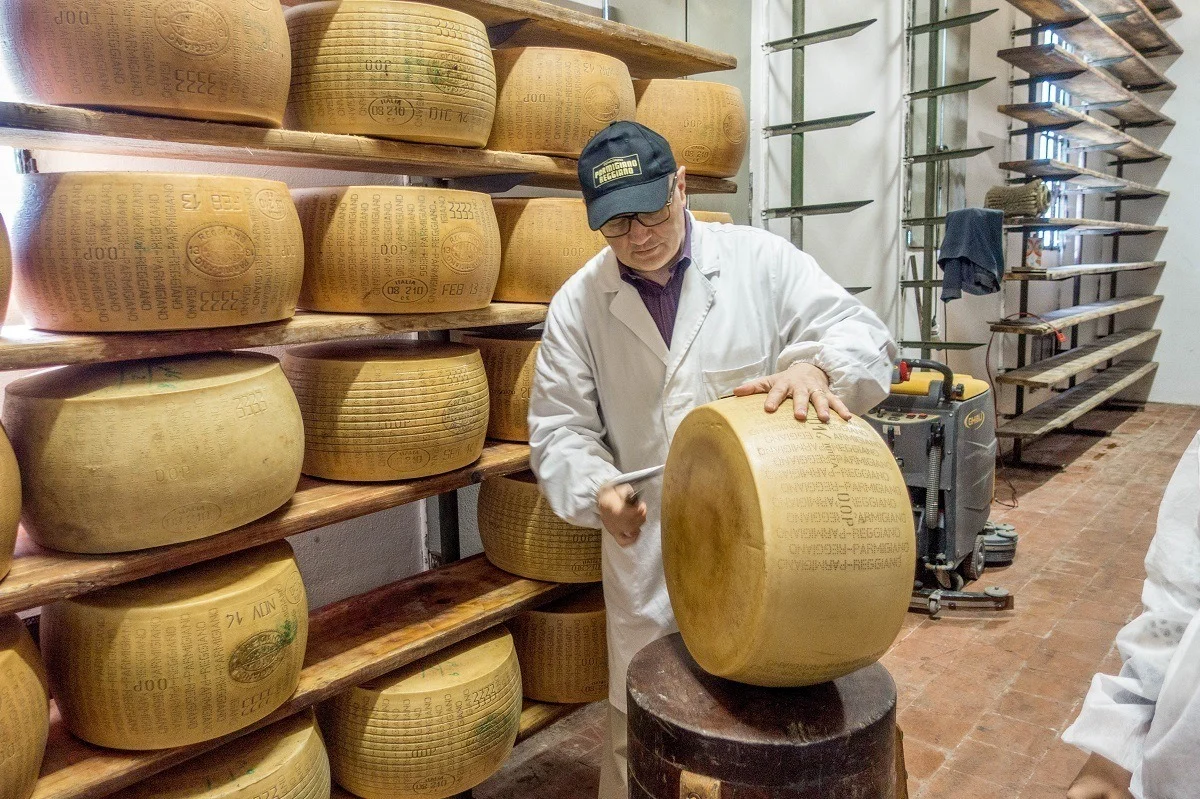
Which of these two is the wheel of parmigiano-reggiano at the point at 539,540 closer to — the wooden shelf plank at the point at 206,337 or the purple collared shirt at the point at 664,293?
the wooden shelf plank at the point at 206,337

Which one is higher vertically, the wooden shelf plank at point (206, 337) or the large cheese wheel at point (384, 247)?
the large cheese wheel at point (384, 247)

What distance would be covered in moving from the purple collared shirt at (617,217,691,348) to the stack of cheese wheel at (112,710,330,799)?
3.56 ft

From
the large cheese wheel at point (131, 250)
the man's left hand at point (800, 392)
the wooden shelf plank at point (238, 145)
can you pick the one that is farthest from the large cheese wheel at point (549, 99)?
the man's left hand at point (800, 392)

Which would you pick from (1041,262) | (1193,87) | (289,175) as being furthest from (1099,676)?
(1193,87)

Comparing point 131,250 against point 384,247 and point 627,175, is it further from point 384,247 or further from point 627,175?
point 627,175

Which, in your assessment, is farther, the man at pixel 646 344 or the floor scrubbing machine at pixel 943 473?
the floor scrubbing machine at pixel 943 473

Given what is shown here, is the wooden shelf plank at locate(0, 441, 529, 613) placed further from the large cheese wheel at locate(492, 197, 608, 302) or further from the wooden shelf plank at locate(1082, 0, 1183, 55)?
the wooden shelf plank at locate(1082, 0, 1183, 55)

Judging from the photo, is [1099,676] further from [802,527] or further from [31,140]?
[31,140]

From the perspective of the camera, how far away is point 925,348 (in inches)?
180

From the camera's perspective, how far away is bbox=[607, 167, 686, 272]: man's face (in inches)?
61.2

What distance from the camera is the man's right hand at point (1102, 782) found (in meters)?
0.94

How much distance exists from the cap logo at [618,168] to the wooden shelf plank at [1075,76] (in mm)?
4198

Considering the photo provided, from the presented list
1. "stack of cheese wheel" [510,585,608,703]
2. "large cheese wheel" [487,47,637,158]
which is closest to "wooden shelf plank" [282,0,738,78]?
"large cheese wheel" [487,47,637,158]

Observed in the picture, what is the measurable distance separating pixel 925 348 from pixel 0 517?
427 cm
